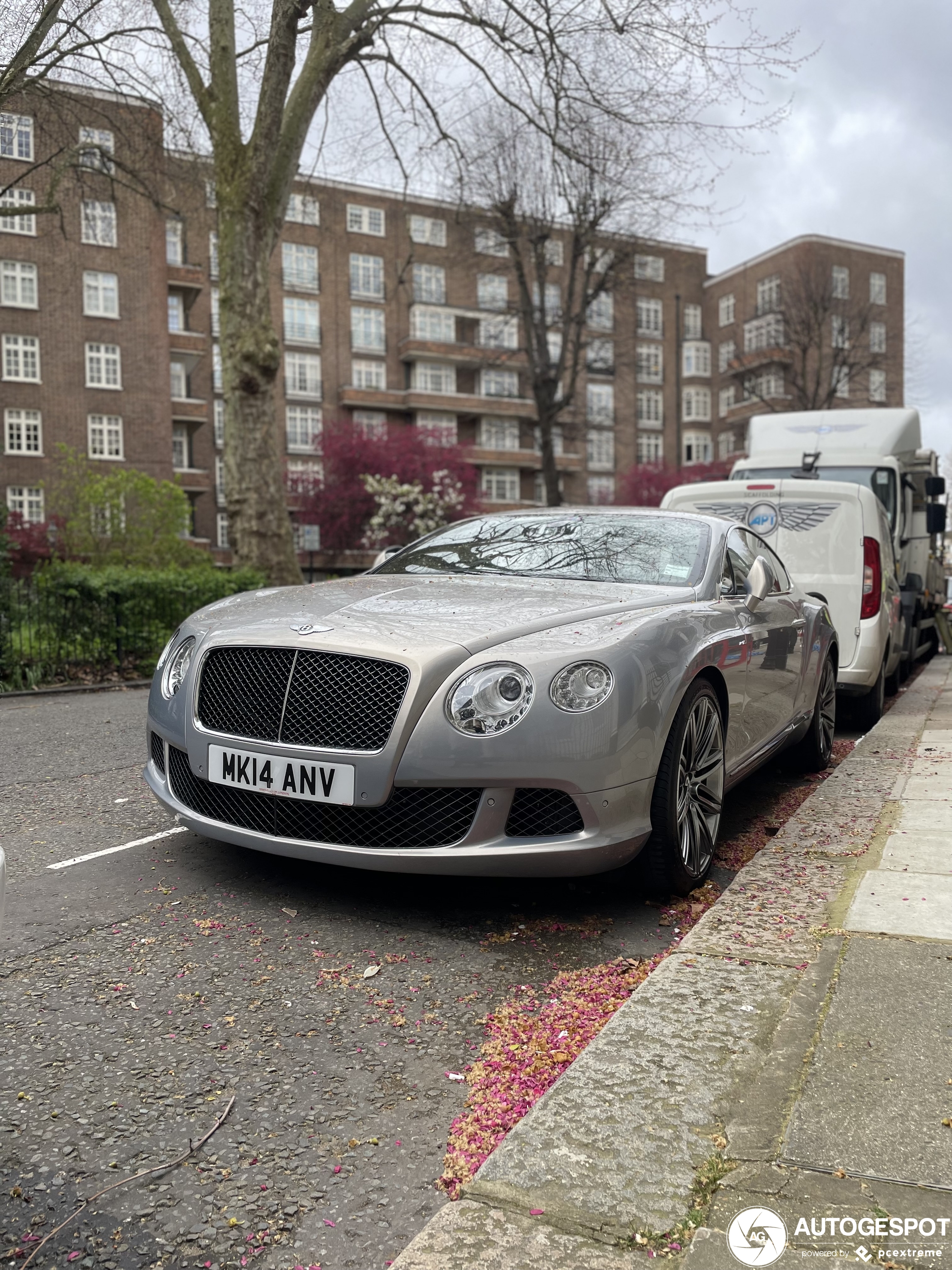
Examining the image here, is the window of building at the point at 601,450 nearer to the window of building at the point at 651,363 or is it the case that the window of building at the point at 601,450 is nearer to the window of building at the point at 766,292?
the window of building at the point at 651,363

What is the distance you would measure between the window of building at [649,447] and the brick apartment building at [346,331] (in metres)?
0.13

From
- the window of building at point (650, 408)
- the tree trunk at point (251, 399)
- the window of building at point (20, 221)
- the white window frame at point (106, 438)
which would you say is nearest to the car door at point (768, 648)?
the tree trunk at point (251, 399)

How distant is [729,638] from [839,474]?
960 centimetres

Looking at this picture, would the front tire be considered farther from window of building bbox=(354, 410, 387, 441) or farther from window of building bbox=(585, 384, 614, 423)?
window of building bbox=(585, 384, 614, 423)

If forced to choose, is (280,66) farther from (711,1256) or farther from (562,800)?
Answer: (711,1256)

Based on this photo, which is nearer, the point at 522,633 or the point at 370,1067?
the point at 370,1067

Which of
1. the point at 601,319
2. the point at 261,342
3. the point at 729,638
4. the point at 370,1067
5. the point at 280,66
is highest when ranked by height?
the point at 601,319

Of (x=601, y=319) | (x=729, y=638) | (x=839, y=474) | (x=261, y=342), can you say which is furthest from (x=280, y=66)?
(x=601, y=319)

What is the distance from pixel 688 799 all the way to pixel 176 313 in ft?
161

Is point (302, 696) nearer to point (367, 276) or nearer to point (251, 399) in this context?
point (251, 399)

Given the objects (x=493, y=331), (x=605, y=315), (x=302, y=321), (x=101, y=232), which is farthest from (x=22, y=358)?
(x=605, y=315)

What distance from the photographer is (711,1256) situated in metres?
1.71

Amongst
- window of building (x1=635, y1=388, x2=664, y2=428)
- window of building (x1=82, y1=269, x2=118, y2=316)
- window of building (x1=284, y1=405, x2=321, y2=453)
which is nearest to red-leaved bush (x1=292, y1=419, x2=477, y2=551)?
window of building (x1=284, y1=405, x2=321, y2=453)

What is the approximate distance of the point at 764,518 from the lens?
8.89 metres
